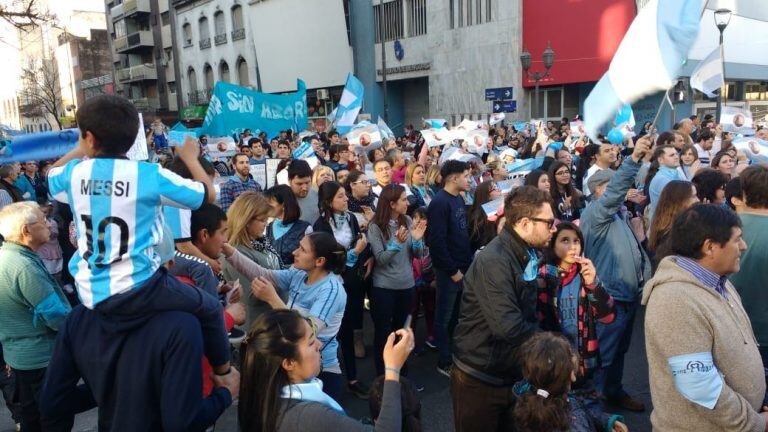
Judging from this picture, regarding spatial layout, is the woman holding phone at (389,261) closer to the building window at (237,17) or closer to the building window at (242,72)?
the building window at (242,72)

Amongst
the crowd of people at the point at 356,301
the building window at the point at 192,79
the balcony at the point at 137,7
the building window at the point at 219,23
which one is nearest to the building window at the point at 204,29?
the building window at the point at 219,23

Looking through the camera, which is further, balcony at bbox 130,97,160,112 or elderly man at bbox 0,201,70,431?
balcony at bbox 130,97,160,112

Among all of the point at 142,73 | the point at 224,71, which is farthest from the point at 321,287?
the point at 142,73

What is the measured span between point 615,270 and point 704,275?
1.74 meters

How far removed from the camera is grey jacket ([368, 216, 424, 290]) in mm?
4344

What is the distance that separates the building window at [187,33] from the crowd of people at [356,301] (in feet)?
159

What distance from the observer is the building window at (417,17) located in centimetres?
2898

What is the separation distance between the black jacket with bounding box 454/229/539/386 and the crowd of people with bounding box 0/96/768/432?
0.4 inches

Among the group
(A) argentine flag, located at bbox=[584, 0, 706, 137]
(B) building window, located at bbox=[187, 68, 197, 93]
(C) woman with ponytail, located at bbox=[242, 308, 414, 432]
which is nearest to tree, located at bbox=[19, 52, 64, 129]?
(B) building window, located at bbox=[187, 68, 197, 93]

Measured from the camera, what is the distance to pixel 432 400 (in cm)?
434

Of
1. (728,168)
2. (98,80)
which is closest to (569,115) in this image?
(728,168)

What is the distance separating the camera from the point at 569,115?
938 inches

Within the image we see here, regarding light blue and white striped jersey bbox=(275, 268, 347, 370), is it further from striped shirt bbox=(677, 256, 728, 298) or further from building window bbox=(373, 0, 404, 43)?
building window bbox=(373, 0, 404, 43)

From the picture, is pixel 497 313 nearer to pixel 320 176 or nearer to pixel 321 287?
pixel 321 287
